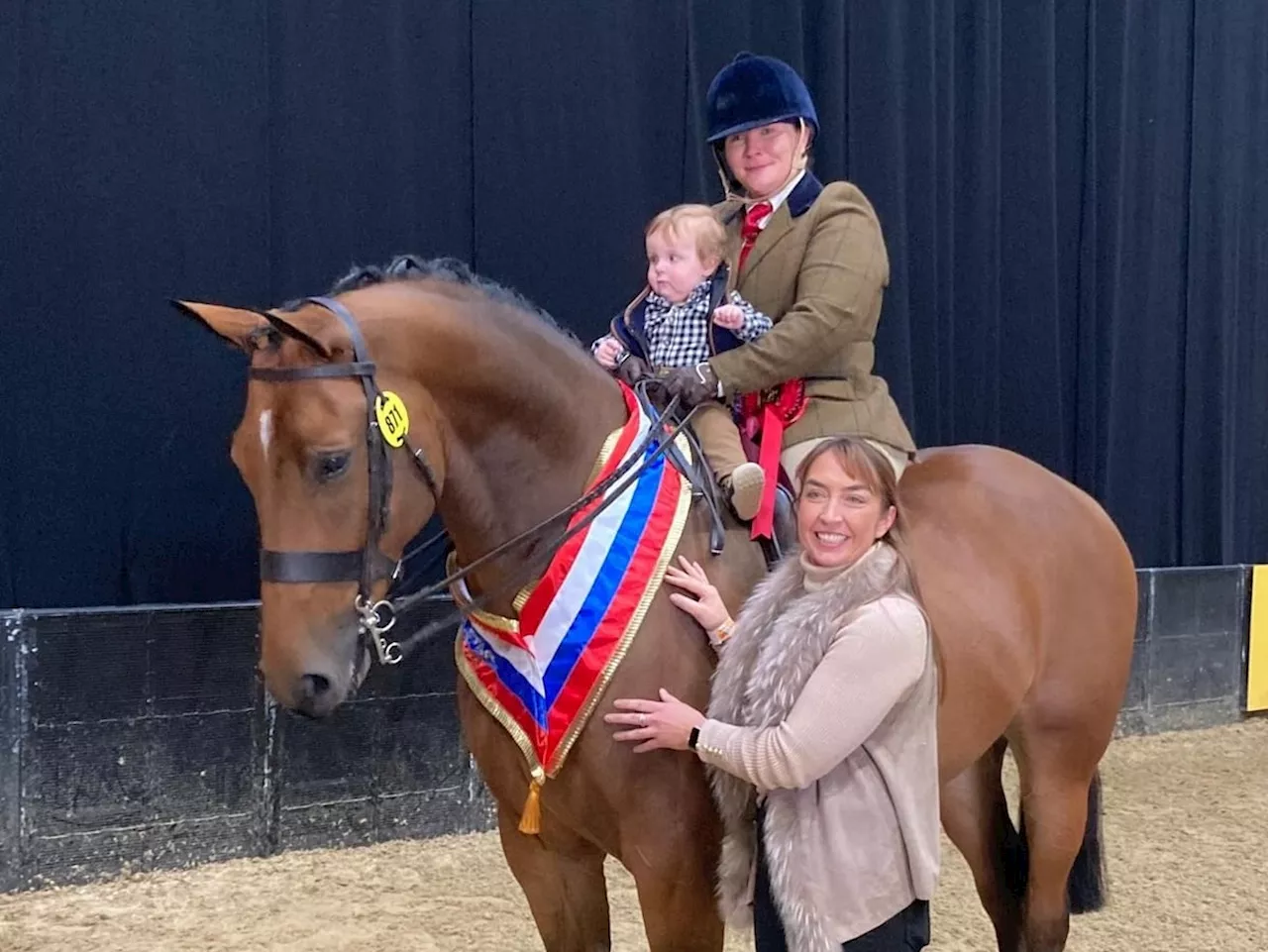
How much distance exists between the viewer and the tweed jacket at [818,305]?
1782mm

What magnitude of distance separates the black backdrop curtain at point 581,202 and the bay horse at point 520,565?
1.52 meters

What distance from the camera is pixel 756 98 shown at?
6.26 feet

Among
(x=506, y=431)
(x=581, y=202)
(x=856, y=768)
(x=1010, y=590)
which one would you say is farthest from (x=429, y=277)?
(x=581, y=202)

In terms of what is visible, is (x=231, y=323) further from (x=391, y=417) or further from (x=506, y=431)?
(x=506, y=431)

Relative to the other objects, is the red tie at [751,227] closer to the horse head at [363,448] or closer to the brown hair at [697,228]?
the brown hair at [697,228]

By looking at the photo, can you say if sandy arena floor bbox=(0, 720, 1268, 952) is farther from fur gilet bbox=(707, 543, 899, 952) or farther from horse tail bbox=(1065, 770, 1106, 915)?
fur gilet bbox=(707, 543, 899, 952)

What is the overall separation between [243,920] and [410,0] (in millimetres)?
2382

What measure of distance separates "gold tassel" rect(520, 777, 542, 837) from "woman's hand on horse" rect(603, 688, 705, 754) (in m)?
0.14

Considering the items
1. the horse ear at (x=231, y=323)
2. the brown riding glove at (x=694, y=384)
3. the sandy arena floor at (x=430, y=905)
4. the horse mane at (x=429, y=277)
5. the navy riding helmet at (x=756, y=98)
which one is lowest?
the sandy arena floor at (x=430, y=905)

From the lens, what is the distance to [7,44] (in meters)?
2.72

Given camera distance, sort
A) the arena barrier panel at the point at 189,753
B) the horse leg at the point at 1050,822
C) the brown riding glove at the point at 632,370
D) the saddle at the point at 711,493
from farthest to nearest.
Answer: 1. the arena barrier panel at the point at 189,753
2. the horse leg at the point at 1050,822
3. the brown riding glove at the point at 632,370
4. the saddle at the point at 711,493

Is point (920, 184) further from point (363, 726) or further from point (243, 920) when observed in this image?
point (243, 920)

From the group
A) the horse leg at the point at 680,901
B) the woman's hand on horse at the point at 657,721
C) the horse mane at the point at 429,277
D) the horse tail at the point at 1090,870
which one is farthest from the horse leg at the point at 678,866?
the horse tail at the point at 1090,870

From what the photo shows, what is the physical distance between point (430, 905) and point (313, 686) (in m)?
1.78
